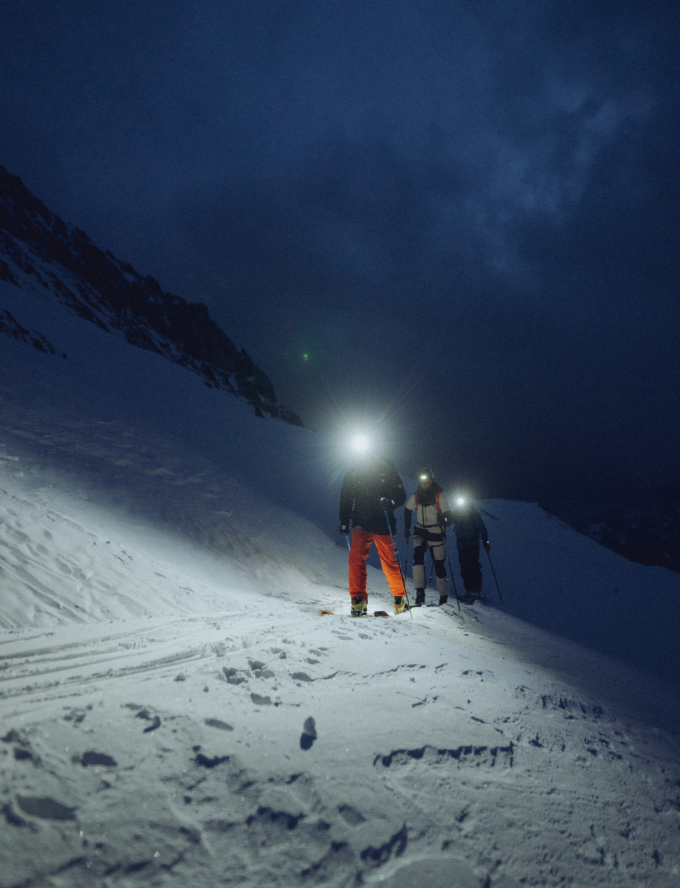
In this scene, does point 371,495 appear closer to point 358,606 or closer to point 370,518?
point 370,518

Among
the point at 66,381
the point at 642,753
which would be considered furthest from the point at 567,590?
the point at 66,381

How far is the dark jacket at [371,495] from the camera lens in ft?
21.9

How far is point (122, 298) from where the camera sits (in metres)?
77.8

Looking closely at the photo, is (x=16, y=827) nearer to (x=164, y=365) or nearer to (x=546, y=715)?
(x=546, y=715)

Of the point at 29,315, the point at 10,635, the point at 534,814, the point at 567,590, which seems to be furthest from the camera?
the point at 29,315

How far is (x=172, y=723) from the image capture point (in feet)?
6.17

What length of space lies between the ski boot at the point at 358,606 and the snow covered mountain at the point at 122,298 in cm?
4521

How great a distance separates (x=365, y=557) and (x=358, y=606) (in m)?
0.77

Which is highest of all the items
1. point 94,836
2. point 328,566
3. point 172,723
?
point 328,566

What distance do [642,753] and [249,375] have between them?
226 ft

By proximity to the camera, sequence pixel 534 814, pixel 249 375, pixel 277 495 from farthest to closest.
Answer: pixel 249 375
pixel 277 495
pixel 534 814

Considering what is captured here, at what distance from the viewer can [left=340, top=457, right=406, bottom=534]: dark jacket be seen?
263 inches

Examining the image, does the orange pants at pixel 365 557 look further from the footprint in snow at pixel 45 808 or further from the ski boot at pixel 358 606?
the footprint in snow at pixel 45 808

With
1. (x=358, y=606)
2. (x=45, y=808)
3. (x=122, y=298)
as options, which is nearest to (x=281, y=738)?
(x=45, y=808)
